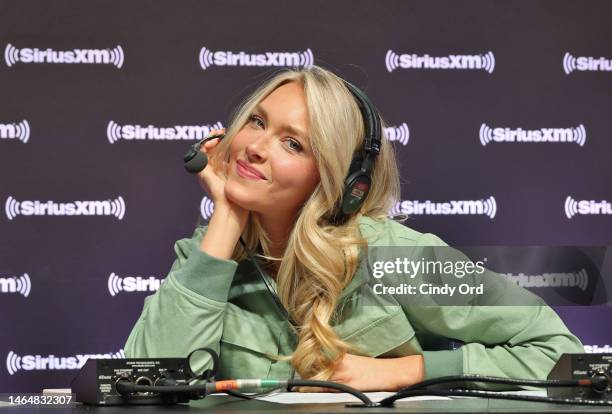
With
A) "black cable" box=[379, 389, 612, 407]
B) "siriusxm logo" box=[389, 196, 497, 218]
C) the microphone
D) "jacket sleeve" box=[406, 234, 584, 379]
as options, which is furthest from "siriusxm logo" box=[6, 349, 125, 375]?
"black cable" box=[379, 389, 612, 407]

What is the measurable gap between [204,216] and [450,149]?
2.87 feet

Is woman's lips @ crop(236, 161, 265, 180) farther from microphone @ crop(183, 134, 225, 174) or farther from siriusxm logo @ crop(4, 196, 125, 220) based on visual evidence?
siriusxm logo @ crop(4, 196, 125, 220)

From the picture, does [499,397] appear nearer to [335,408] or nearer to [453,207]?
[335,408]

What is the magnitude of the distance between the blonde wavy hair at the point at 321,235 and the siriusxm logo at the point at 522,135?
114 cm

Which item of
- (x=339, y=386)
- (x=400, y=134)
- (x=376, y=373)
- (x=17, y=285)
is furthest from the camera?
(x=400, y=134)

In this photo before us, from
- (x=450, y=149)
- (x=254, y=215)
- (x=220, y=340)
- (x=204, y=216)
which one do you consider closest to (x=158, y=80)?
(x=204, y=216)

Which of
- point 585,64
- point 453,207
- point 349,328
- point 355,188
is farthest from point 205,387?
point 585,64

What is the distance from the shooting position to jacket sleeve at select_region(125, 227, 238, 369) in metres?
1.84

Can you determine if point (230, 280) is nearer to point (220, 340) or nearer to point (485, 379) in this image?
point (220, 340)

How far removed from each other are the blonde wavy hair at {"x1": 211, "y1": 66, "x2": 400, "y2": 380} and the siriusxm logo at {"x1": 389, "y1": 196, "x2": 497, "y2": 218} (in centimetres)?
102

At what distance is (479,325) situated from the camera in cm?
193

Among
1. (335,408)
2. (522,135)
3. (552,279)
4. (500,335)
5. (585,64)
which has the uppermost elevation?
(585,64)

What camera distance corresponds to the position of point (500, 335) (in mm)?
1934

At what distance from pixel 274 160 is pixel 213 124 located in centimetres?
120
